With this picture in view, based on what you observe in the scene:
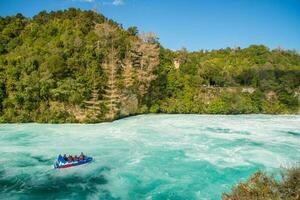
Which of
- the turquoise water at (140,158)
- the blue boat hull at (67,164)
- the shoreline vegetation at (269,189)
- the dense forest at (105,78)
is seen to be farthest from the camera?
the dense forest at (105,78)

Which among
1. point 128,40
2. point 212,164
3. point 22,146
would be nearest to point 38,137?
point 22,146

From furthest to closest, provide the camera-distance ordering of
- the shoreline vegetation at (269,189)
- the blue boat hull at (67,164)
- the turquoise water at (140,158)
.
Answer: the blue boat hull at (67,164) < the turquoise water at (140,158) < the shoreline vegetation at (269,189)

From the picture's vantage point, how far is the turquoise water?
2142 cm

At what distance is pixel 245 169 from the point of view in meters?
25.7

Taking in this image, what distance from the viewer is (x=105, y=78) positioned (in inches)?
2186

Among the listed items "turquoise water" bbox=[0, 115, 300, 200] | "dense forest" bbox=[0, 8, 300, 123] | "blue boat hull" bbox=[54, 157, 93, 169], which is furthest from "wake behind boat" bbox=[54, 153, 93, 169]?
"dense forest" bbox=[0, 8, 300, 123]

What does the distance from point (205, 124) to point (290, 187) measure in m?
36.6

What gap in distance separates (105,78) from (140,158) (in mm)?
29254

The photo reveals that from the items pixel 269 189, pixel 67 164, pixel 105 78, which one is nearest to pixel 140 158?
pixel 67 164

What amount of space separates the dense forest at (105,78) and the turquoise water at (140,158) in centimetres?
603

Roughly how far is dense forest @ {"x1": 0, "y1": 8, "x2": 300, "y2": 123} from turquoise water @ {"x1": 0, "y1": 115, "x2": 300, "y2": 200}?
19.8ft

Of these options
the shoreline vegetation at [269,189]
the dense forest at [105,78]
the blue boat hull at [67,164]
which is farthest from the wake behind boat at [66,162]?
the dense forest at [105,78]

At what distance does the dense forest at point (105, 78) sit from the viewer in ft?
163

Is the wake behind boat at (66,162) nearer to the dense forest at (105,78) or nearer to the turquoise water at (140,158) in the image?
the turquoise water at (140,158)
